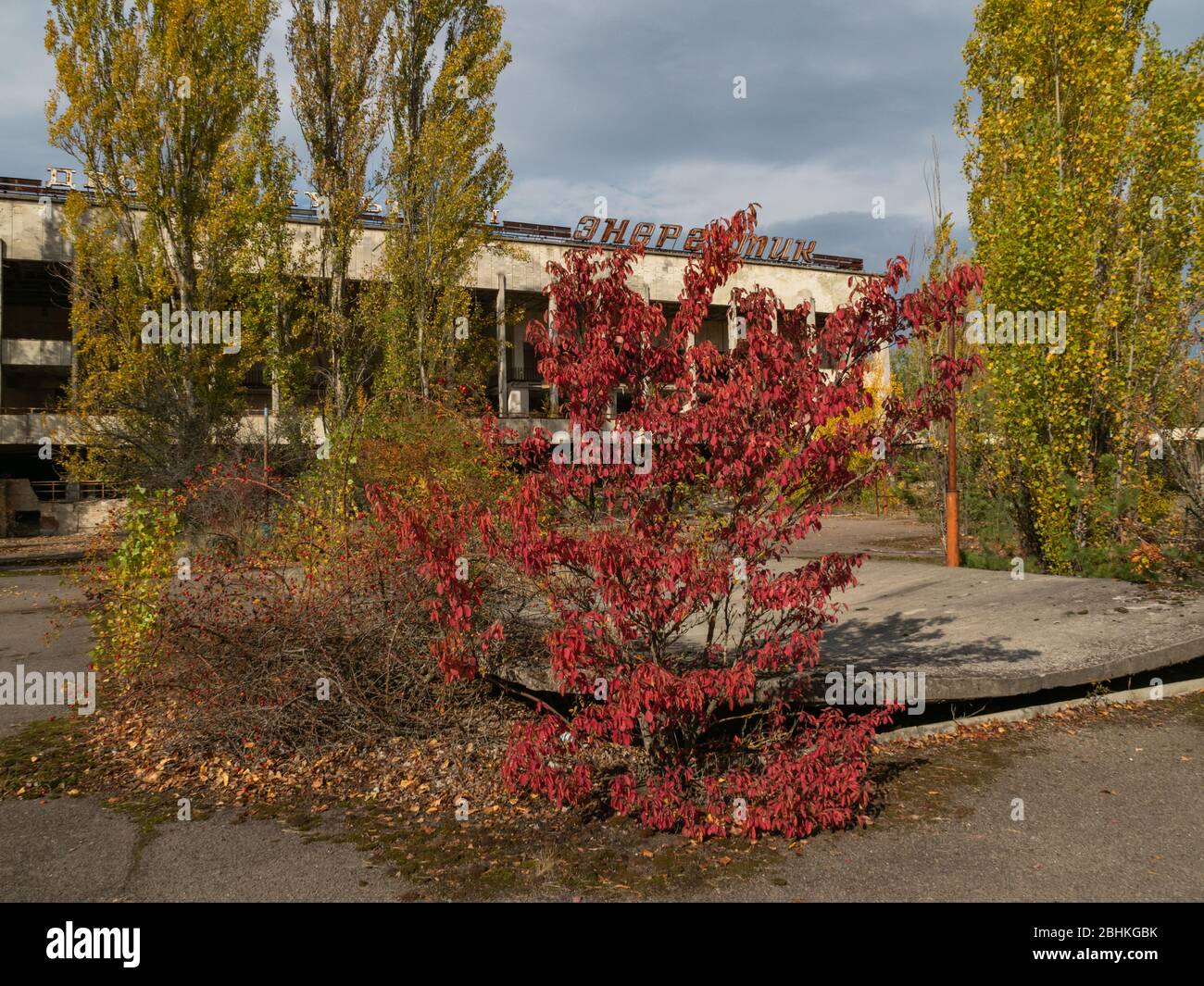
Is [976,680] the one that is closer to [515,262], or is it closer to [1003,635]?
[1003,635]

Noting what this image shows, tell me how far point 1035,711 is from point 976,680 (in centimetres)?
132

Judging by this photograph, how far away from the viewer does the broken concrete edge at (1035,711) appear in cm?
630

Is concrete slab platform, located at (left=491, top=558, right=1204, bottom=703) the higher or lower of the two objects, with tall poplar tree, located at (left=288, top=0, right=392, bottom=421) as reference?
lower

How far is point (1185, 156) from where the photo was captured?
461 inches

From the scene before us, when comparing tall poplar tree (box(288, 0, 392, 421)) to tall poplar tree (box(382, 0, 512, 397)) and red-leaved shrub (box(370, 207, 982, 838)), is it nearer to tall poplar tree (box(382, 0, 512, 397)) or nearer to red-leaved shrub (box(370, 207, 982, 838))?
tall poplar tree (box(382, 0, 512, 397))

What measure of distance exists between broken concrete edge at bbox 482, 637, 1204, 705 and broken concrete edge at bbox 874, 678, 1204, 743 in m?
0.26

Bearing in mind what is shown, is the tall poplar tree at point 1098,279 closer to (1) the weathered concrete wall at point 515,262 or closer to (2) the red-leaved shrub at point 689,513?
(2) the red-leaved shrub at point 689,513

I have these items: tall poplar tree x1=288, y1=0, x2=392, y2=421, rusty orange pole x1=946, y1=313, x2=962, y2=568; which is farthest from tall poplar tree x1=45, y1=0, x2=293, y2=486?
rusty orange pole x1=946, y1=313, x2=962, y2=568

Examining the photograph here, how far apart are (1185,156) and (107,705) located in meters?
14.4

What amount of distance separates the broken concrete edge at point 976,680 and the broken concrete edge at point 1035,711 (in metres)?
0.26

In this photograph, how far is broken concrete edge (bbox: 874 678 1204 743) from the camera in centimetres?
630

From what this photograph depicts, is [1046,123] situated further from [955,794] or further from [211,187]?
[211,187]

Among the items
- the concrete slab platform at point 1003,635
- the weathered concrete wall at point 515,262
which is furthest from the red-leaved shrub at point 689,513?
the weathered concrete wall at point 515,262
